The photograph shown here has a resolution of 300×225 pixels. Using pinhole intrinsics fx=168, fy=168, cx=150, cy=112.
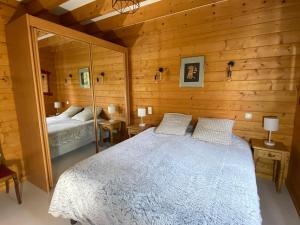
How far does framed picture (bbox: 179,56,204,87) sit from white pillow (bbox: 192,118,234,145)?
2.30ft

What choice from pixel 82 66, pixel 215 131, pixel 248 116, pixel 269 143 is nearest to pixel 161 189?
pixel 215 131

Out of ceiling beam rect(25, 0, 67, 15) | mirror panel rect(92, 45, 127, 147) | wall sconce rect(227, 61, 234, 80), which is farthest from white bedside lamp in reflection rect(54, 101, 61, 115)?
wall sconce rect(227, 61, 234, 80)

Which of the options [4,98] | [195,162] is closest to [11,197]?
[4,98]

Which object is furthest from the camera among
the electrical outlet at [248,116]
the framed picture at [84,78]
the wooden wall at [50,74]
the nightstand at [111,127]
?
the nightstand at [111,127]

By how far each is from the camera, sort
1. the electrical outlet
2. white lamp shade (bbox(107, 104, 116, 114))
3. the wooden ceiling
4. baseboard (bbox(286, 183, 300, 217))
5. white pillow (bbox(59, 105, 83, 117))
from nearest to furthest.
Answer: baseboard (bbox(286, 183, 300, 217))
the wooden ceiling
the electrical outlet
white pillow (bbox(59, 105, 83, 117))
white lamp shade (bbox(107, 104, 116, 114))

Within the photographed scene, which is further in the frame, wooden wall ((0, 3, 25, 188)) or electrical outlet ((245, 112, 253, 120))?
electrical outlet ((245, 112, 253, 120))

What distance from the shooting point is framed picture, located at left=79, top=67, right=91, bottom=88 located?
9.55ft

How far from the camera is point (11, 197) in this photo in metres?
2.20

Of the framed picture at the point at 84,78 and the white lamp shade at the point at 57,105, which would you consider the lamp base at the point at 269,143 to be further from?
the white lamp shade at the point at 57,105

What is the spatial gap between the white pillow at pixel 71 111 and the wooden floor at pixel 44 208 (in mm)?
1124

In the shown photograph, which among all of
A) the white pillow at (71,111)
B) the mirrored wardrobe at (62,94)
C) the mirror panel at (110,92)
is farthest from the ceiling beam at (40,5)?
the white pillow at (71,111)

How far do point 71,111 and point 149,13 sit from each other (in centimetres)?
208

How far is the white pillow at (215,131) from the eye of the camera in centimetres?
231

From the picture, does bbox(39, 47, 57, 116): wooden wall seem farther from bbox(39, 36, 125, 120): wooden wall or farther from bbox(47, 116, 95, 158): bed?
bbox(47, 116, 95, 158): bed
